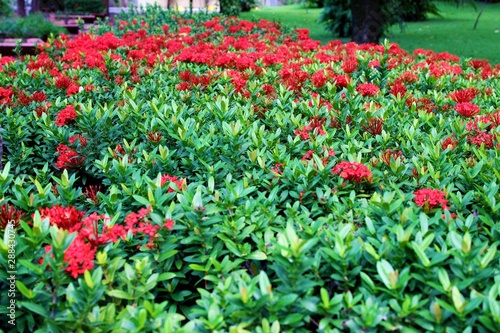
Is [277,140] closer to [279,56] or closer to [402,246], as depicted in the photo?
[402,246]

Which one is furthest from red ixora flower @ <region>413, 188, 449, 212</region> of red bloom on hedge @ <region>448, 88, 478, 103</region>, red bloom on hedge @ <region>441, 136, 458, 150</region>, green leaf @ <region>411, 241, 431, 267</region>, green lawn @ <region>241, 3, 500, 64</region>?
green lawn @ <region>241, 3, 500, 64</region>

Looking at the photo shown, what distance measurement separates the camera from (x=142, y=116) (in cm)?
296

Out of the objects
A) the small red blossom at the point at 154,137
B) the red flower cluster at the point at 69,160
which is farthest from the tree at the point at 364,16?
the red flower cluster at the point at 69,160

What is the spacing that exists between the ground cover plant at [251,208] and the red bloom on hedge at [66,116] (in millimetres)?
11

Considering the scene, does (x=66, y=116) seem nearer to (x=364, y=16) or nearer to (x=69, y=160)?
(x=69, y=160)

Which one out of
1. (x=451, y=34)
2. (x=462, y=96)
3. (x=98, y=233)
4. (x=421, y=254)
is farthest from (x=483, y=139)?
(x=451, y=34)

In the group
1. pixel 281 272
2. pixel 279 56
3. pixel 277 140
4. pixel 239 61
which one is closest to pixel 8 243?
pixel 281 272

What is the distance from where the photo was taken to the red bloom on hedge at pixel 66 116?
9.56 ft

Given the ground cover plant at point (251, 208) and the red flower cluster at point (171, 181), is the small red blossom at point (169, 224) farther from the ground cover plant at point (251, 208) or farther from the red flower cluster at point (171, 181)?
the red flower cluster at point (171, 181)

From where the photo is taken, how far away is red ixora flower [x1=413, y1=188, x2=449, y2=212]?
1.94 metres

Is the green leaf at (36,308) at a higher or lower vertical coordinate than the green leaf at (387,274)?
lower

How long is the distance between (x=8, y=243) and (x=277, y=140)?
4.52ft

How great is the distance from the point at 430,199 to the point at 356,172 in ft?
1.00

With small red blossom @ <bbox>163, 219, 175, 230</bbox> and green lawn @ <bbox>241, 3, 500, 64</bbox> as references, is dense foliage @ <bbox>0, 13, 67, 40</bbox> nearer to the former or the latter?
green lawn @ <bbox>241, 3, 500, 64</bbox>
